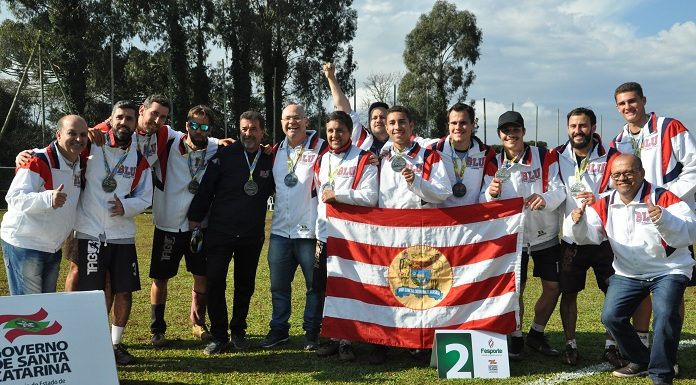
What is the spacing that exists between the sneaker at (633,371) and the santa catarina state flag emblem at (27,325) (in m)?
4.72

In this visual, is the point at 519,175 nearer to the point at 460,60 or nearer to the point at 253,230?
the point at 253,230

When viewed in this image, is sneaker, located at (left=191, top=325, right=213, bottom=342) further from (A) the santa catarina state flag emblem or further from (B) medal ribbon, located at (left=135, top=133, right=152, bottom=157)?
(A) the santa catarina state flag emblem

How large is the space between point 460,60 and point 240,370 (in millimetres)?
52565

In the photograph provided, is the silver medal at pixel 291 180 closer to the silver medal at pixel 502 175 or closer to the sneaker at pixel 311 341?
the sneaker at pixel 311 341

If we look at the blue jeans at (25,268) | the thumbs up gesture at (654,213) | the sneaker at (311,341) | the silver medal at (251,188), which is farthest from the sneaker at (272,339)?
the thumbs up gesture at (654,213)

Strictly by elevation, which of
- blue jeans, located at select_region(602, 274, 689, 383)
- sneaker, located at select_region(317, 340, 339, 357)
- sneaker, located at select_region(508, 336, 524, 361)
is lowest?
sneaker, located at select_region(317, 340, 339, 357)

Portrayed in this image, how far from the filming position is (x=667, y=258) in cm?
519

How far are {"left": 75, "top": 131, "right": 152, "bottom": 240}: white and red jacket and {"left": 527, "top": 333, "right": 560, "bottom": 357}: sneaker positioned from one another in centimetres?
412

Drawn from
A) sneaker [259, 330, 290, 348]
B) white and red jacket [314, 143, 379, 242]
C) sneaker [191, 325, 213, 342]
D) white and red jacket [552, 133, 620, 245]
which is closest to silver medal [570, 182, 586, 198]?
white and red jacket [552, 133, 620, 245]

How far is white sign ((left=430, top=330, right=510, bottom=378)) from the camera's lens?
5441 mm

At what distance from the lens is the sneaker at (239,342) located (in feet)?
21.4

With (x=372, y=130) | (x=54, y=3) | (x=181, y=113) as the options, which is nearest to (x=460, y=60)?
(x=181, y=113)

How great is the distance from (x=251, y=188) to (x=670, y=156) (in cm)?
413

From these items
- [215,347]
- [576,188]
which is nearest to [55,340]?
[215,347]
